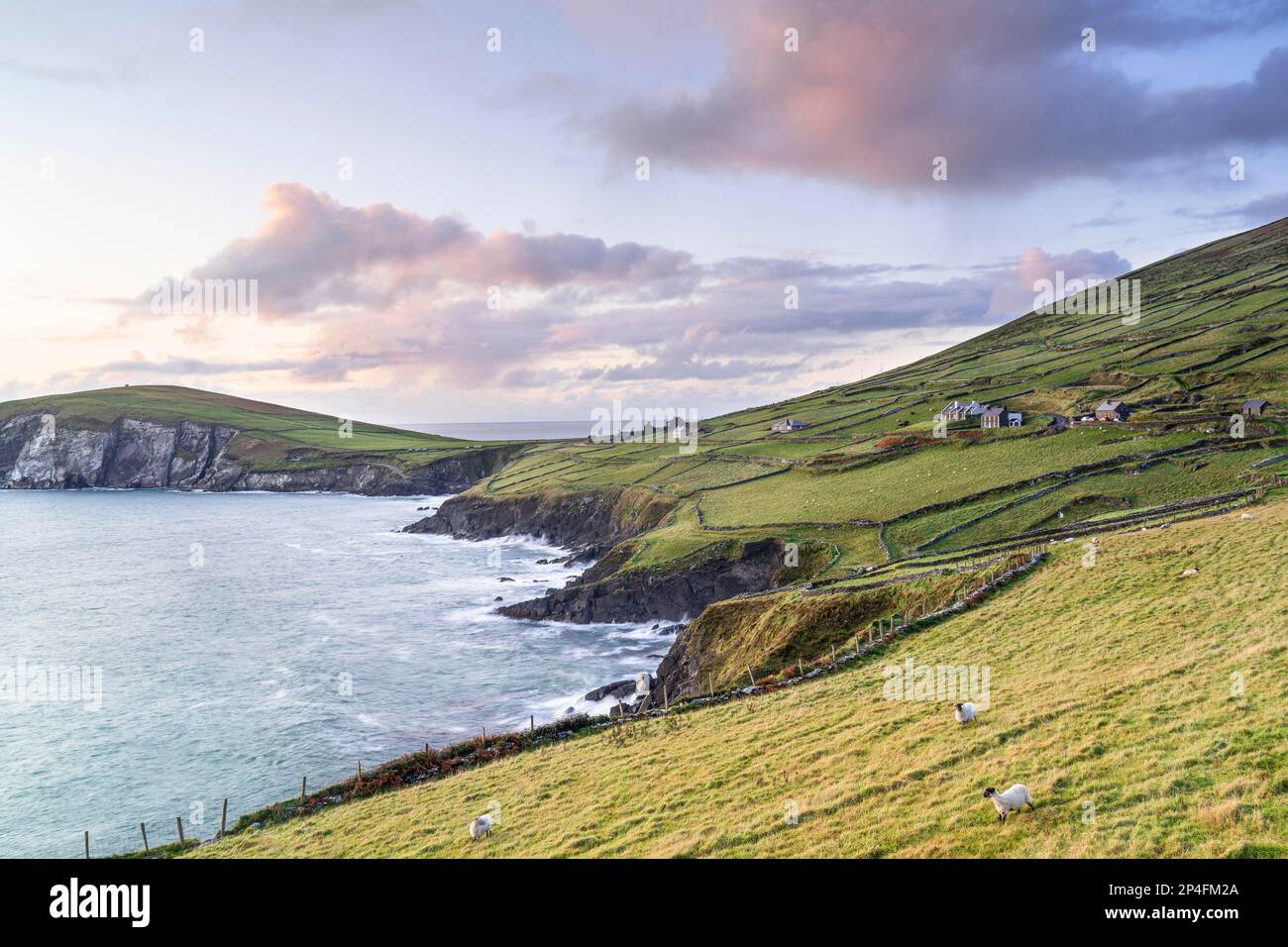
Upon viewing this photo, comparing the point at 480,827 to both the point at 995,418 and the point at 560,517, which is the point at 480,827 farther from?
the point at 995,418

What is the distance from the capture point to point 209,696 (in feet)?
196

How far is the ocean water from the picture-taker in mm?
44803

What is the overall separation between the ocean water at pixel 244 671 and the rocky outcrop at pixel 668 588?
214cm

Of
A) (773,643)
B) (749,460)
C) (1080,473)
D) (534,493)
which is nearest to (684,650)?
(773,643)

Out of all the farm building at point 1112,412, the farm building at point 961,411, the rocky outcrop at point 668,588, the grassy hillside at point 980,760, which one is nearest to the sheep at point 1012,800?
the grassy hillside at point 980,760

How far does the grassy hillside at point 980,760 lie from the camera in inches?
639

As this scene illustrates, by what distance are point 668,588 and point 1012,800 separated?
188ft

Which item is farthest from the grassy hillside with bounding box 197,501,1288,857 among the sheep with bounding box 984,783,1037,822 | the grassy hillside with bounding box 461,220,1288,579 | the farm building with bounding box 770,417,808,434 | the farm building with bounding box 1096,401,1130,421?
the farm building with bounding box 770,417,808,434

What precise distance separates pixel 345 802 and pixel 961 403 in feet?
387

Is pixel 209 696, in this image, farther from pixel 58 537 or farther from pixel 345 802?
pixel 58 537

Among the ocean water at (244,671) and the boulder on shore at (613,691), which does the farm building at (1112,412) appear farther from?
the boulder on shore at (613,691)

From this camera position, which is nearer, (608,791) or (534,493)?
(608,791)

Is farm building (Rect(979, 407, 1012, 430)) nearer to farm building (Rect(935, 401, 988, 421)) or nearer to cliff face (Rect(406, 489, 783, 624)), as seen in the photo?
farm building (Rect(935, 401, 988, 421))
